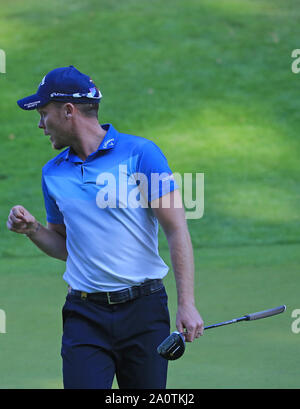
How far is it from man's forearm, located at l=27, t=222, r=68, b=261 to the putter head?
0.74 meters

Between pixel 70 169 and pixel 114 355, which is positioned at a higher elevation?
pixel 70 169

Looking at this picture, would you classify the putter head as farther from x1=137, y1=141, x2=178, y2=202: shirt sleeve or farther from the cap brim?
the cap brim

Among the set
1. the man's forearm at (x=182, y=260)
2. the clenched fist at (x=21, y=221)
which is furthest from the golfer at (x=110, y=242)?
the clenched fist at (x=21, y=221)

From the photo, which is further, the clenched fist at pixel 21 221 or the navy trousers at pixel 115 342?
the clenched fist at pixel 21 221

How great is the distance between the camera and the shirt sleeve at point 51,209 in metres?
4.05

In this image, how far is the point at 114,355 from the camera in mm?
3867

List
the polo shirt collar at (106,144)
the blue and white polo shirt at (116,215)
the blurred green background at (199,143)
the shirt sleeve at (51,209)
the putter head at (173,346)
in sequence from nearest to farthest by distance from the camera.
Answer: the putter head at (173,346) < the blue and white polo shirt at (116,215) < the polo shirt collar at (106,144) < the shirt sleeve at (51,209) < the blurred green background at (199,143)

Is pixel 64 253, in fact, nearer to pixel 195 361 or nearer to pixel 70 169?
pixel 70 169

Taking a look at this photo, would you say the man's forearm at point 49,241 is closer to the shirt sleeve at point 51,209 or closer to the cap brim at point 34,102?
the shirt sleeve at point 51,209

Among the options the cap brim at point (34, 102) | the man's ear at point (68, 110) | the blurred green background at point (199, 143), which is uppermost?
the cap brim at point (34, 102)

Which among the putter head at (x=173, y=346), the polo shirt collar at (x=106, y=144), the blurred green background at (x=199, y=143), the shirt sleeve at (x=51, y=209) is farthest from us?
the blurred green background at (x=199, y=143)

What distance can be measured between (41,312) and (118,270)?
11.1 feet

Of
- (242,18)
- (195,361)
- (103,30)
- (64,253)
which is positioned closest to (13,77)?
(103,30)

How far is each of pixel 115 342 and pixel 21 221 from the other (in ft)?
2.11
